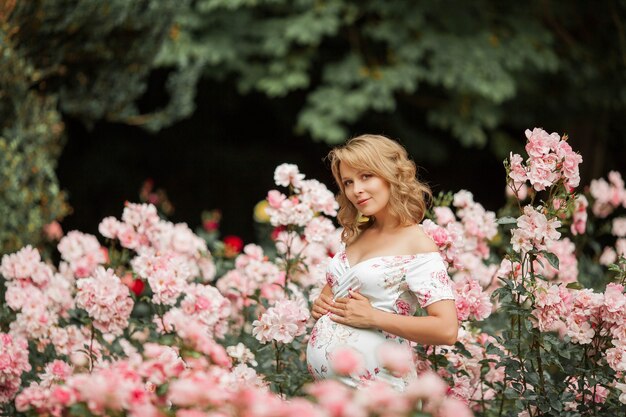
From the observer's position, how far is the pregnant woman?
2.68m

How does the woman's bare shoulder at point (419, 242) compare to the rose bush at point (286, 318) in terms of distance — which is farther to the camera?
the woman's bare shoulder at point (419, 242)

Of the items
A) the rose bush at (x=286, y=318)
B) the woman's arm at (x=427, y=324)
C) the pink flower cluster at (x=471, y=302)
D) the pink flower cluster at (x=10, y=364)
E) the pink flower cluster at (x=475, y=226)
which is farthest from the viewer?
the pink flower cluster at (x=475, y=226)

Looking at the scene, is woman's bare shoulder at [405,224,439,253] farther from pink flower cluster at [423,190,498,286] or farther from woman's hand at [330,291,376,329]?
pink flower cluster at [423,190,498,286]

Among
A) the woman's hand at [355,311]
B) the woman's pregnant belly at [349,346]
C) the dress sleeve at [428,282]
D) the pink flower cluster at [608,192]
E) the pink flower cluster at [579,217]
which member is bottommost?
the woman's pregnant belly at [349,346]

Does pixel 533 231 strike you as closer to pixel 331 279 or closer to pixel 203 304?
pixel 331 279

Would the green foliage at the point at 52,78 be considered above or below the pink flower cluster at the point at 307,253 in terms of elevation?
above

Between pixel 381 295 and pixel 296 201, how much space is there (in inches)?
38.4

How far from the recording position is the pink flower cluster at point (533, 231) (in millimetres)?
2965

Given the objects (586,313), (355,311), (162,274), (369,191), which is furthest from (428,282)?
(162,274)

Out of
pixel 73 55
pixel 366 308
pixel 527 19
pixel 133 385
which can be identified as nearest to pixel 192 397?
pixel 133 385

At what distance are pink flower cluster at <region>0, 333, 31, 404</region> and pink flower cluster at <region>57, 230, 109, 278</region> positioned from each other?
681 millimetres

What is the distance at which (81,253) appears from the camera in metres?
4.16

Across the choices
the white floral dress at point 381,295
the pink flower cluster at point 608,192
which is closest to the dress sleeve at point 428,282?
the white floral dress at point 381,295

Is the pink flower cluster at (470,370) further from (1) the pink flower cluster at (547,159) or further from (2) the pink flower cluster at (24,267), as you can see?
(2) the pink flower cluster at (24,267)
